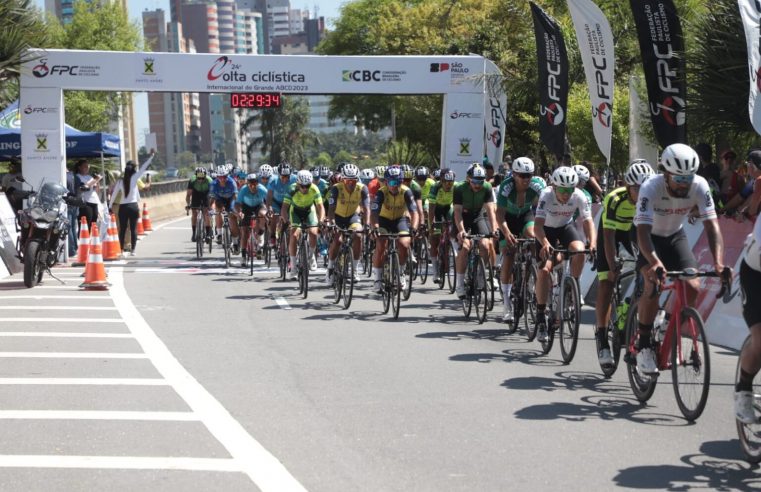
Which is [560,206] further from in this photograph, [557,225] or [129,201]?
[129,201]

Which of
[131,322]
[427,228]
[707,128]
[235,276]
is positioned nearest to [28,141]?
[235,276]

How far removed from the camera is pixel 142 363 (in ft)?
36.1

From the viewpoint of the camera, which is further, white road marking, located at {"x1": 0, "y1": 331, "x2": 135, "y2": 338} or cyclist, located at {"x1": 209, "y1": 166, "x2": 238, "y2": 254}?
cyclist, located at {"x1": 209, "y1": 166, "x2": 238, "y2": 254}

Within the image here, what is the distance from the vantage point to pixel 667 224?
8.92 m

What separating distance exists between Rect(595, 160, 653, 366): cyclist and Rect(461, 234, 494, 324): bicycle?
386 cm

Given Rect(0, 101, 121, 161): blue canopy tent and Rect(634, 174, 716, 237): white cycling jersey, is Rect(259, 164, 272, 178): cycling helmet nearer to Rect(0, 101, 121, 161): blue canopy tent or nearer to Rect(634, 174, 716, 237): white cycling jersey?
Rect(0, 101, 121, 161): blue canopy tent

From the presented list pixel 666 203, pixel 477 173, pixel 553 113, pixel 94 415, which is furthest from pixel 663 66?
pixel 94 415

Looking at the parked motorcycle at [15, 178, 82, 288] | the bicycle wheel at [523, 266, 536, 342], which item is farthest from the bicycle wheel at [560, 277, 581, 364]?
the parked motorcycle at [15, 178, 82, 288]

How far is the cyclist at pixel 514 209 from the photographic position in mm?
13234

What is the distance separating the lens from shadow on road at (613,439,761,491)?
256 inches

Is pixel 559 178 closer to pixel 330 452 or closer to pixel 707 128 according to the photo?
pixel 330 452

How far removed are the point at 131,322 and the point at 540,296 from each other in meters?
5.28

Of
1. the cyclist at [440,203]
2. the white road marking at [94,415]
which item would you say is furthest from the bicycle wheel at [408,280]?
the white road marking at [94,415]

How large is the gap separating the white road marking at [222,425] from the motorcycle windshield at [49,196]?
6.45 meters
